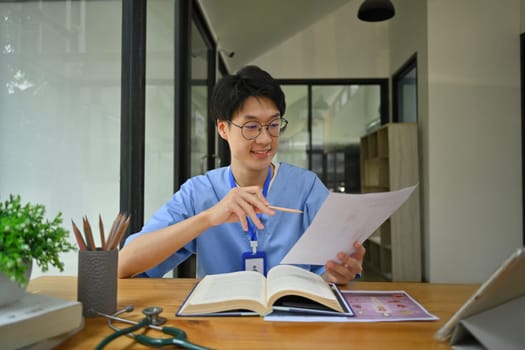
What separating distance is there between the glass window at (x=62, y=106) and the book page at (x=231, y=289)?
38cm

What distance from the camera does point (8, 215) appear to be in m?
0.65

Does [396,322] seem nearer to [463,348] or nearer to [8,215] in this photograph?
[463,348]

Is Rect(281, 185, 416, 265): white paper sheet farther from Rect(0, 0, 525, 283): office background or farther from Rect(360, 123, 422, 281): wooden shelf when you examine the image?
Rect(360, 123, 422, 281): wooden shelf

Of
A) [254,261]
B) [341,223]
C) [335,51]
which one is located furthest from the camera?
[335,51]

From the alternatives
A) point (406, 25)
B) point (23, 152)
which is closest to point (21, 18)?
point (23, 152)

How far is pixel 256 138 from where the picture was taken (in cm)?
131

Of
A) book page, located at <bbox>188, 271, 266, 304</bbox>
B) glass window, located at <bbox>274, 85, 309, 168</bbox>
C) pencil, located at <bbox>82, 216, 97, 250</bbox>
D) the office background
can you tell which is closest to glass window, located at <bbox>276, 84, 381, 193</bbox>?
glass window, located at <bbox>274, 85, 309, 168</bbox>

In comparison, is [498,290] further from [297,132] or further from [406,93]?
[297,132]

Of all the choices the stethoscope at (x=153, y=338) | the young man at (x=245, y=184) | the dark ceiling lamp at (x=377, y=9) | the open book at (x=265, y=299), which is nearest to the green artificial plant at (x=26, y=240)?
the stethoscope at (x=153, y=338)

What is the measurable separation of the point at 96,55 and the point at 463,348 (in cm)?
163

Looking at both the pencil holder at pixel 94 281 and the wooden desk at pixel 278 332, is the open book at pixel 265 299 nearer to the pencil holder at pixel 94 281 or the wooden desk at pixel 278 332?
the wooden desk at pixel 278 332

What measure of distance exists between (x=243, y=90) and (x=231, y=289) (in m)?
0.69

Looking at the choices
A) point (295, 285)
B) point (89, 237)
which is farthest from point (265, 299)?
point (89, 237)

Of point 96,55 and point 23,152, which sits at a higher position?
point 96,55
